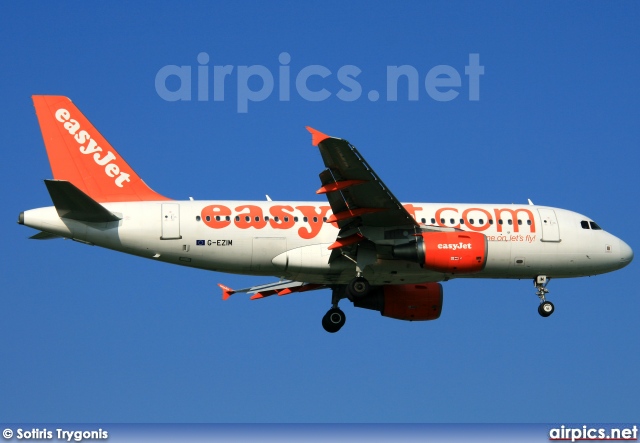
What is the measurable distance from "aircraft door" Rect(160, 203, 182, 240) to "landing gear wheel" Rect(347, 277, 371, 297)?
615 cm

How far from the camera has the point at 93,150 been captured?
4316 cm

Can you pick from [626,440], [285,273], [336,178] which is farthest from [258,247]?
[626,440]

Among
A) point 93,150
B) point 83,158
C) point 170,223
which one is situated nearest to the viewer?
point 170,223

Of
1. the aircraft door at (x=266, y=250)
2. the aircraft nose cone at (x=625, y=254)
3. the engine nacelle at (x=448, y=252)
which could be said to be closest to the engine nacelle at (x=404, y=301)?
the engine nacelle at (x=448, y=252)

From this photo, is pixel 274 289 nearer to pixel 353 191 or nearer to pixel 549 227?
pixel 353 191

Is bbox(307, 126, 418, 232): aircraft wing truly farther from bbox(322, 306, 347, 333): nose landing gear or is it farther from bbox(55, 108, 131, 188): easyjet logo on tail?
bbox(55, 108, 131, 188): easyjet logo on tail

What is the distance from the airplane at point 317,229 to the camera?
40.6m

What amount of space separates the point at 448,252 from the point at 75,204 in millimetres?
12557

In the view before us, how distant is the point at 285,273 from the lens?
42.3 m

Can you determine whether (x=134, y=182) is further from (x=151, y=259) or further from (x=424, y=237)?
(x=424, y=237)

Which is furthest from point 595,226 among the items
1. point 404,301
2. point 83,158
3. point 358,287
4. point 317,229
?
point 83,158

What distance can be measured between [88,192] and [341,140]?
34.1 ft

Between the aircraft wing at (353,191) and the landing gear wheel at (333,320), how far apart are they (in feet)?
14.9

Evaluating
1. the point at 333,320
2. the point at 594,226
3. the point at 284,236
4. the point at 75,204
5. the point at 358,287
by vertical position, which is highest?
the point at 594,226
